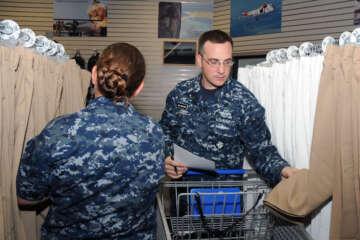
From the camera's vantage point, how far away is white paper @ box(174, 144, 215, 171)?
1746 millimetres

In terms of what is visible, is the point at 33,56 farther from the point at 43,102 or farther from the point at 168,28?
the point at 168,28

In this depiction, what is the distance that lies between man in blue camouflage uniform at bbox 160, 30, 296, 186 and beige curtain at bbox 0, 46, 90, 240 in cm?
106

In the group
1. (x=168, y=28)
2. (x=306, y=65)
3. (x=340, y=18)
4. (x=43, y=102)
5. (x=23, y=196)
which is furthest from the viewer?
(x=168, y=28)

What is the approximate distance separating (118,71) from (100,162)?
425 mm

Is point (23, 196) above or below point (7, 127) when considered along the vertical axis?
below

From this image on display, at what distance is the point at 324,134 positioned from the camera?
5.67 ft

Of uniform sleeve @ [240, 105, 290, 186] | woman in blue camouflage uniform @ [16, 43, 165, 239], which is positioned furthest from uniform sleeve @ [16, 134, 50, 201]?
uniform sleeve @ [240, 105, 290, 186]

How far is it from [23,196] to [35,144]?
0.33 metres

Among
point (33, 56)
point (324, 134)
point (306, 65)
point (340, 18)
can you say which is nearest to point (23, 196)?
point (33, 56)

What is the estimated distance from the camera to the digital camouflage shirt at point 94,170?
4.33 feet

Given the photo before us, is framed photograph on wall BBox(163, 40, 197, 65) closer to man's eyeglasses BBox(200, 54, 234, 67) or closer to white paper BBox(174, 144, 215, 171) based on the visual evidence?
man's eyeglasses BBox(200, 54, 234, 67)

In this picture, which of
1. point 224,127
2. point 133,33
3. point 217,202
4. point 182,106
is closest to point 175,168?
point 217,202

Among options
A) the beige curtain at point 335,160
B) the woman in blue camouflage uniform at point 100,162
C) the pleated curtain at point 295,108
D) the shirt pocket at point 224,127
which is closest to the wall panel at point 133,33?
the pleated curtain at point 295,108

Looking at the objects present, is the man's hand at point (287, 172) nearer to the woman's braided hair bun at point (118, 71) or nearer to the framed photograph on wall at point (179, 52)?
the woman's braided hair bun at point (118, 71)
